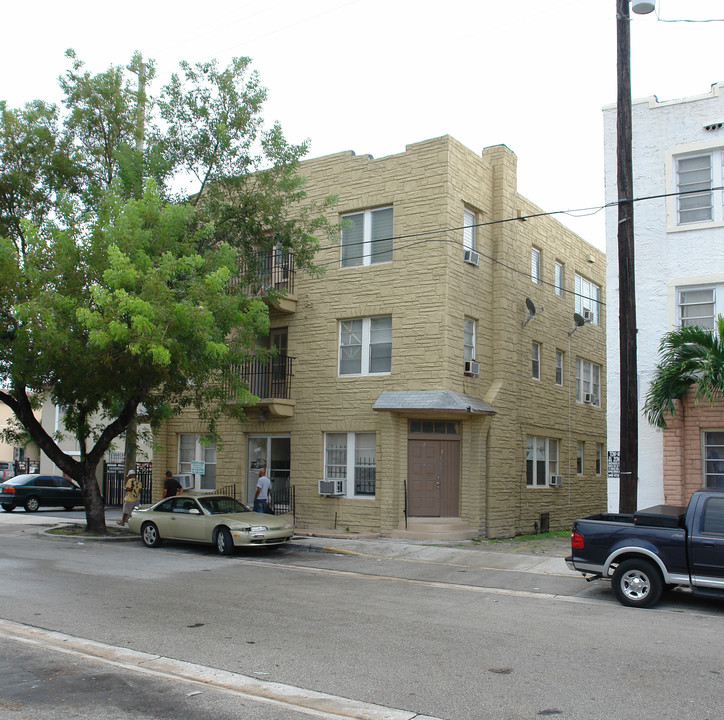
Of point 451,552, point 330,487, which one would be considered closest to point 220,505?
point 330,487

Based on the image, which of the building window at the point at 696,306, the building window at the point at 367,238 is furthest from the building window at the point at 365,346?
the building window at the point at 696,306

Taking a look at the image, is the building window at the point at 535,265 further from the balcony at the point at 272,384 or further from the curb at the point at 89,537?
the curb at the point at 89,537

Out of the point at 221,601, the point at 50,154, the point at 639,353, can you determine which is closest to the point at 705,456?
the point at 639,353

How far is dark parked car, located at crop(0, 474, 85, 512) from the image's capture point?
27453 millimetres

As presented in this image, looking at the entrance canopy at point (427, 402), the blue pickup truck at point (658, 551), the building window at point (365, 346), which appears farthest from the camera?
the building window at point (365, 346)

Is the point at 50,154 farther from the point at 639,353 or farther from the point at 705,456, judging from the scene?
the point at 705,456

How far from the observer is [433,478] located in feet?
63.9

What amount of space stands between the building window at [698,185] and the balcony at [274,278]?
30.6ft

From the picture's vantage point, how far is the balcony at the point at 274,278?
1955 centimetres

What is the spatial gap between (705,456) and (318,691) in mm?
11828

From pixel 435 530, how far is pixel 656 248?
8367 millimetres

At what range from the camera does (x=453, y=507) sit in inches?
770

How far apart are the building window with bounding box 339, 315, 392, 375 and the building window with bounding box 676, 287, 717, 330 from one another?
7.13m

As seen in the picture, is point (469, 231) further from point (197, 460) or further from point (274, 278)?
point (197, 460)
